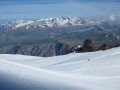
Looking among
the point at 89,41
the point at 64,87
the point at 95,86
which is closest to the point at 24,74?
the point at 64,87

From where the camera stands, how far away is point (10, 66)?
24.6 meters

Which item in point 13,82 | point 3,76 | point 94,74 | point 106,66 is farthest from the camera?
point 106,66

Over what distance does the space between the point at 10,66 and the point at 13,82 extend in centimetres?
442

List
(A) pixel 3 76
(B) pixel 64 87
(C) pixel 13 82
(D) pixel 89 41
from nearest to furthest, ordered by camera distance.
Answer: (B) pixel 64 87, (C) pixel 13 82, (A) pixel 3 76, (D) pixel 89 41

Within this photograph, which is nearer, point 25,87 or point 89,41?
point 25,87

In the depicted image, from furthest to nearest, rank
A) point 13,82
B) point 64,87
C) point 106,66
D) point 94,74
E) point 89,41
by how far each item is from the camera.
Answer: point 89,41
point 106,66
point 94,74
point 13,82
point 64,87

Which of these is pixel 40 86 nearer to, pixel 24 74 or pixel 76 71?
pixel 24 74

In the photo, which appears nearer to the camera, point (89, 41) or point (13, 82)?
point (13, 82)

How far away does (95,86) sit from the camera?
768 inches

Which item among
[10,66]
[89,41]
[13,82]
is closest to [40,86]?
[13,82]

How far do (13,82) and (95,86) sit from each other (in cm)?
655

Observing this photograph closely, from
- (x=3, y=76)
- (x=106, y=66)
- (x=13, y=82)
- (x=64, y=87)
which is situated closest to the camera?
(x=64, y=87)

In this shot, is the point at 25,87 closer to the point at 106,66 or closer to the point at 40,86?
the point at 40,86

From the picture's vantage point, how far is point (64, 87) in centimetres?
1911
